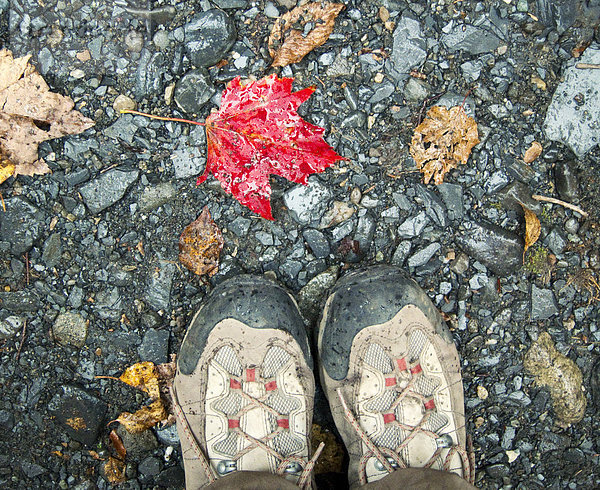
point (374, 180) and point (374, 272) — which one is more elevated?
point (374, 180)

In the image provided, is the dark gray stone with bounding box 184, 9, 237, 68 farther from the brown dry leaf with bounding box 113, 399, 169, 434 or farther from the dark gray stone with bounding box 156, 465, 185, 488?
the dark gray stone with bounding box 156, 465, 185, 488

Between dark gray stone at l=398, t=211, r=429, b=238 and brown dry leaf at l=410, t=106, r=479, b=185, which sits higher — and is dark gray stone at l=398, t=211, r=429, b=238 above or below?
below

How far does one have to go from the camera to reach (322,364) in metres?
2.03

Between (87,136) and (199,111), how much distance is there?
0.49 m

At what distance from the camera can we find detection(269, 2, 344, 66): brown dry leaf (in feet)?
6.41

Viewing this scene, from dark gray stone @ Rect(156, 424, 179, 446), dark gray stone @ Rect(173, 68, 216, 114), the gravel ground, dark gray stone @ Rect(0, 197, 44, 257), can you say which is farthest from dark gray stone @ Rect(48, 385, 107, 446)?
dark gray stone @ Rect(173, 68, 216, 114)

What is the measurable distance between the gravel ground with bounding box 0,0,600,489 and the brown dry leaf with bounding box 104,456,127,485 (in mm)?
37

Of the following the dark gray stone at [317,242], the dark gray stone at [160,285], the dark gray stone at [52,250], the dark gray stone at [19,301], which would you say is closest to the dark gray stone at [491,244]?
the dark gray stone at [317,242]

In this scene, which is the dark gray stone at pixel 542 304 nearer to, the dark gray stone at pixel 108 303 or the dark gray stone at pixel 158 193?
the dark gray stone at pixel 158 193

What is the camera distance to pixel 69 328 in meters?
2.04

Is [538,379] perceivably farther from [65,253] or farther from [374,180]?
[65,253]

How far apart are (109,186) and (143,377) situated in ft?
2.77

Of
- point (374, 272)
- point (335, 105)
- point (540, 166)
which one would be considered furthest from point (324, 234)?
point (540, 166)

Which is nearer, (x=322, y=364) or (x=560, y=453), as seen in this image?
(x=322, y=364)
